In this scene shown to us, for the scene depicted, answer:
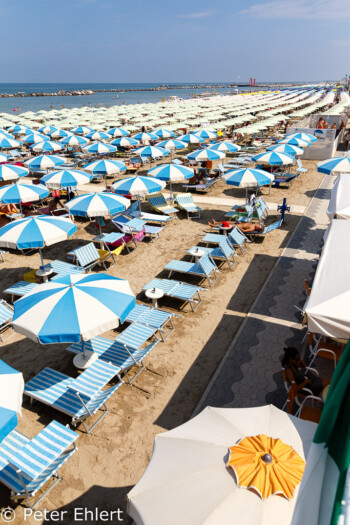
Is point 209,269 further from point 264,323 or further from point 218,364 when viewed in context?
point 218,364

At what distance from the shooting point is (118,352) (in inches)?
252

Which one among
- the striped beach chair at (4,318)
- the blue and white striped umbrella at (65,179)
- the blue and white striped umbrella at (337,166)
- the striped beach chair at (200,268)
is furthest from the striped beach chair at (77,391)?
the blue and white striped umbrella at (337,166)

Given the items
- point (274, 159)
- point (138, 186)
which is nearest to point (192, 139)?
point (274, 159)

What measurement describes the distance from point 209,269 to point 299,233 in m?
4.71

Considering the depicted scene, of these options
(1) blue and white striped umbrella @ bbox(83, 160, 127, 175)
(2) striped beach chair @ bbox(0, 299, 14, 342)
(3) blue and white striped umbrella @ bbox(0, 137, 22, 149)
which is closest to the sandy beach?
(2) striped beach chair @ bbox(0, 299, 14, 342)

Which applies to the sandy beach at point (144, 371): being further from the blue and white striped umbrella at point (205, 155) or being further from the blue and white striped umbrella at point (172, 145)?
the blue and white striped umbrella at point (172, 145)

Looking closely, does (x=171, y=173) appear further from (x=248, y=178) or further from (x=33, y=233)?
(x=33, y=233)

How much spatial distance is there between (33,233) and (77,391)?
4211 mm

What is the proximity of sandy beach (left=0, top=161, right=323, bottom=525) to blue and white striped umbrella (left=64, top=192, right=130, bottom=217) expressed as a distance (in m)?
1.79

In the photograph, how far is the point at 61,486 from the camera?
4.56 meters

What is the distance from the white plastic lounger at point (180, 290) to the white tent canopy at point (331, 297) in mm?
3172

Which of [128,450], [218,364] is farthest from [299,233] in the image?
[128,450]

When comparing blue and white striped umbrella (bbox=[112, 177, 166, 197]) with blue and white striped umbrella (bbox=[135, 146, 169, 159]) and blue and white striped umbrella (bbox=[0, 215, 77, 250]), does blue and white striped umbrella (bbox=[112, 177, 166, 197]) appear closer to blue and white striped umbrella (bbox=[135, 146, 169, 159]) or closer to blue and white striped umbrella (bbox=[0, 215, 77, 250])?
Answer: blue and white striped umbrella (bbox=[0, 215, 77, 250])

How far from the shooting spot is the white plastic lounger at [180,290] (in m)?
8.06
